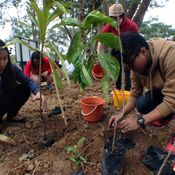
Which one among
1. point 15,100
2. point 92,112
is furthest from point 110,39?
point 15,100

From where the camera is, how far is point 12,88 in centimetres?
247

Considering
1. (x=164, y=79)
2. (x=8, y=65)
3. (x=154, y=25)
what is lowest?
(x=154, y=25)

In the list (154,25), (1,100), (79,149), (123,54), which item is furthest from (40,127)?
(154,25)

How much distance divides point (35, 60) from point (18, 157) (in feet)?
6.13

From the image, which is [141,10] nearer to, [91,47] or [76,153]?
[91,47]

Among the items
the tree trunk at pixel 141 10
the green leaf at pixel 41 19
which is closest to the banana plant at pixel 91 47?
the green leaf at pixel 41 19

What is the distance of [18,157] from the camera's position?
2092 millimetres

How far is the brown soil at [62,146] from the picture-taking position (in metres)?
1.88

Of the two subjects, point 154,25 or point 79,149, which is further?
point 154,25

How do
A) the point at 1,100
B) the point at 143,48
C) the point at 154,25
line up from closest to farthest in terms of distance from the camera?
the point at 143,48 → the point at 1,100 → the point at 154,25

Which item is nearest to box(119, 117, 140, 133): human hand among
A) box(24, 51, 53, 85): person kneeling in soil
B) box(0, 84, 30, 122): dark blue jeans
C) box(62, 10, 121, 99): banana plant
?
box(62, 10, 121, 99): banana plant

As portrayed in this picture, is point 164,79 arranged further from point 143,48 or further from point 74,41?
point 74,41

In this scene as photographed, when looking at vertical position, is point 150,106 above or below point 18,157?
above

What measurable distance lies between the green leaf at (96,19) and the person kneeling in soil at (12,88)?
74 centimetres
